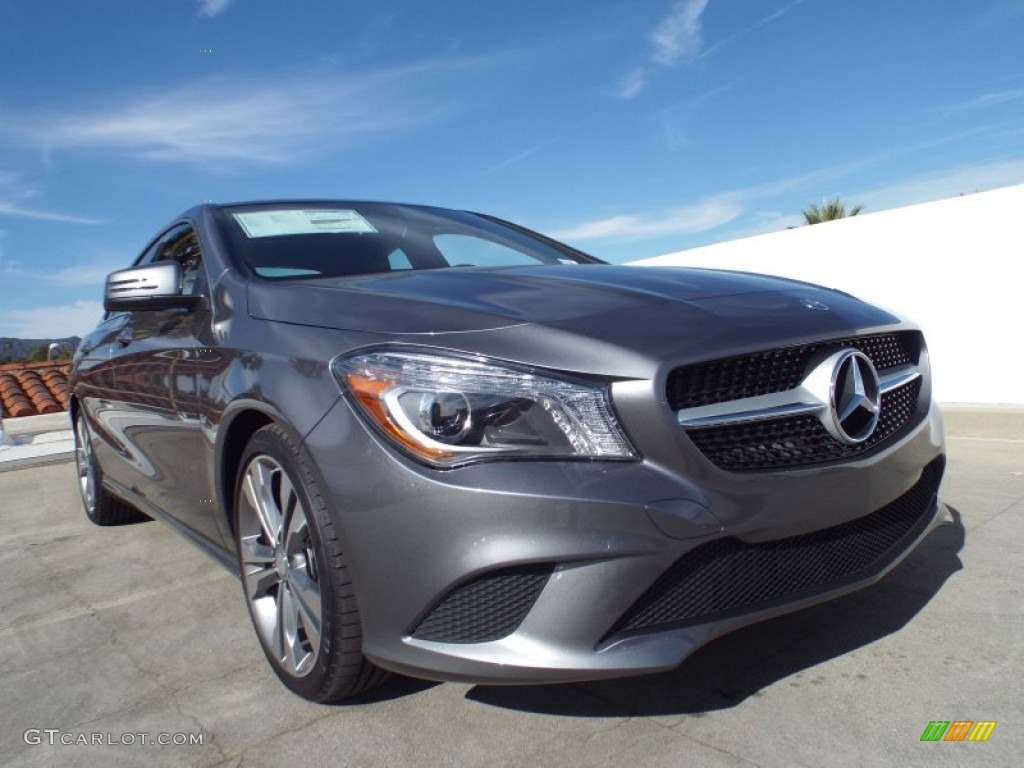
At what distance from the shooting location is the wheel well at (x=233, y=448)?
2.40 meters

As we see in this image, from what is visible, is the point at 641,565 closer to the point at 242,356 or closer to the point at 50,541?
the point at 242,356

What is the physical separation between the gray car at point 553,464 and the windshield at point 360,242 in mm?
375

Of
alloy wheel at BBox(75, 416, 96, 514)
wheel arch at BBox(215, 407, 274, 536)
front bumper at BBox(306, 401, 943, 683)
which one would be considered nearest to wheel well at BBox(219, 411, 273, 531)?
wheel arch at BBox(215, 407, 274, 536)

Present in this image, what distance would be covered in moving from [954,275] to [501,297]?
22.5 ft

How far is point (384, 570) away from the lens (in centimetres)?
187

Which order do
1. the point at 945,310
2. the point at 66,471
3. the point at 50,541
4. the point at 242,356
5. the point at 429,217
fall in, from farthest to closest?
the point at 945,310
the point at 66,471
the point at 50,541
the point at 429,217
the point at 242,356

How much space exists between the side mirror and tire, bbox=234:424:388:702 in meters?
0.72

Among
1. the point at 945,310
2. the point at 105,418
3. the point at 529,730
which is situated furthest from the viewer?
the point at 945,310

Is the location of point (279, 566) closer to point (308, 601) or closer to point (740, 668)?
point (308, 601)

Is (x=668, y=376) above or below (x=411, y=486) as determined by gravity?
above

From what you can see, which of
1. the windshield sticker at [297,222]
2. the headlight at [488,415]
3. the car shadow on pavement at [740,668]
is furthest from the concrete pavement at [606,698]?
the windshield sticker at [297,222]

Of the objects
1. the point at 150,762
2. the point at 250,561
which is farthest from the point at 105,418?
the point at 150,762

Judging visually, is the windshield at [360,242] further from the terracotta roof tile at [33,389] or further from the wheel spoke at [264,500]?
the terracotta roof tile at [33,389]

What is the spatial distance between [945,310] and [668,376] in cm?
699
